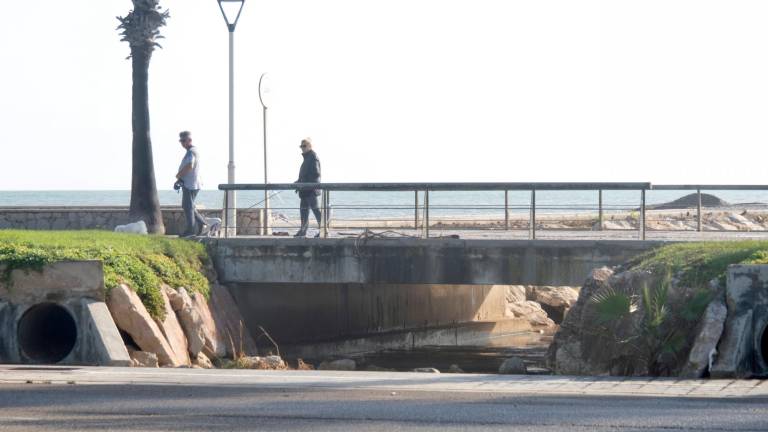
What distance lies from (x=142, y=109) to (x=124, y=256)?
5528mm

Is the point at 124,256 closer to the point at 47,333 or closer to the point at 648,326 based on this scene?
the point at 47,333

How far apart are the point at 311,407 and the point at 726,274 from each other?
5.61 m

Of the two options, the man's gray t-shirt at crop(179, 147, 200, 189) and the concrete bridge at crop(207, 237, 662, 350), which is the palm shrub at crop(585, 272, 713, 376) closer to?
the concrete bridge at crop(207, 237, 662, 350)

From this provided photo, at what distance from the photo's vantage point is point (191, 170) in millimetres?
20375

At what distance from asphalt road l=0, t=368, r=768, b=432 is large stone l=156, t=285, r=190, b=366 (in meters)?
3.55

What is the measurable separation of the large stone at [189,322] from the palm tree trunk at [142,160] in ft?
14.3

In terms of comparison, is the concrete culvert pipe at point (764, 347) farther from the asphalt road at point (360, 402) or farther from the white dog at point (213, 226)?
the white dog at point (213, 226)

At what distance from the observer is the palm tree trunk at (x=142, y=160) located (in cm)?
2148

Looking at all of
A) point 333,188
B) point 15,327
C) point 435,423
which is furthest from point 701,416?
point 333,188

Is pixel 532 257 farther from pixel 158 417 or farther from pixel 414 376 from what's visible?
pixel 158 417

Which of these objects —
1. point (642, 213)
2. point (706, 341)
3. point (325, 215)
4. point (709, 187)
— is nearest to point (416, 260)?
point (325, 215)

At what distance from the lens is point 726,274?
43.7 feet

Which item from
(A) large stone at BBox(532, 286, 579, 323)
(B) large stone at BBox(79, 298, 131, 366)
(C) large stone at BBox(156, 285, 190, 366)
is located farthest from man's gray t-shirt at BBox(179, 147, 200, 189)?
(A) large stone at BBox(532, 286, 579, 323)

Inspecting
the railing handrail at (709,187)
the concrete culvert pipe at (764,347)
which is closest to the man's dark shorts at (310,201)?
the railing handrail at (709,187)
